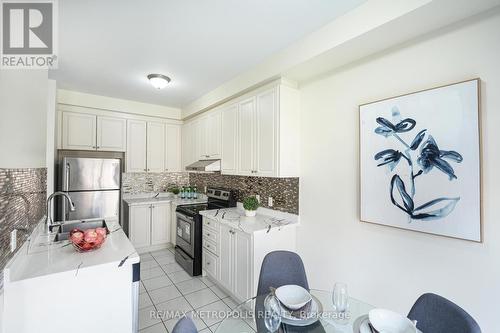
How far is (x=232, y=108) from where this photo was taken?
321 cm

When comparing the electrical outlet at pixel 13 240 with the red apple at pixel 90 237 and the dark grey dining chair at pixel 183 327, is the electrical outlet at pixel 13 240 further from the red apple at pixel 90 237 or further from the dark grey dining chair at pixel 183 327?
the dark grey dining chair at pixel 183 327

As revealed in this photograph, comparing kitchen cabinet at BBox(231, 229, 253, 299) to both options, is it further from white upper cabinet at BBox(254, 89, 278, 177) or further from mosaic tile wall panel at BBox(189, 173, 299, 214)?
white upper cabinet at BBox(254, 89, 278, 177)

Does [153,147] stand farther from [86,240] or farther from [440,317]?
[440,317]

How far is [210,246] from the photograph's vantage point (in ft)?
9.81

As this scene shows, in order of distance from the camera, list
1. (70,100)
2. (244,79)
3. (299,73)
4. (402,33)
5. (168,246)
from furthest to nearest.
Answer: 1. (168,246)
2. (70,100)
3. (244,79)
4. (299,73)
5. (402,33)

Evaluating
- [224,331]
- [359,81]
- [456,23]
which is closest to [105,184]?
[224,331]

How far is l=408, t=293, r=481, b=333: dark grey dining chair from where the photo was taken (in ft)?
3.45

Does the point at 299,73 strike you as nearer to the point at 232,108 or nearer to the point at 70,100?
the point at 232,108

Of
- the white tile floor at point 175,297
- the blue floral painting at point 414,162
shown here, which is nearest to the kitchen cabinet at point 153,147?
the white tile floor at point 175,297

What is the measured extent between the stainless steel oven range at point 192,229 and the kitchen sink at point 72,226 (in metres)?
1.11

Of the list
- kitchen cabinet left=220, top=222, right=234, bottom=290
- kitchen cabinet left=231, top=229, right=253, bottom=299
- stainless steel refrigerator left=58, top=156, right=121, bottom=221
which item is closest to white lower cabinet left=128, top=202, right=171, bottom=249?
stainless steel refrigerator left=58, top=156, right=121, bottom=221

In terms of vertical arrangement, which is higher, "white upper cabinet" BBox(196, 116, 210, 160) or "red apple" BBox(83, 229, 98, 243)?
"white upper cabinet" BBox(196, 116, 210, 160)

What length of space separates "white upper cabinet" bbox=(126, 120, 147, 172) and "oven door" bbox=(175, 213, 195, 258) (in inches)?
55.1

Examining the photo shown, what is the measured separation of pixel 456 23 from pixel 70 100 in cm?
469
